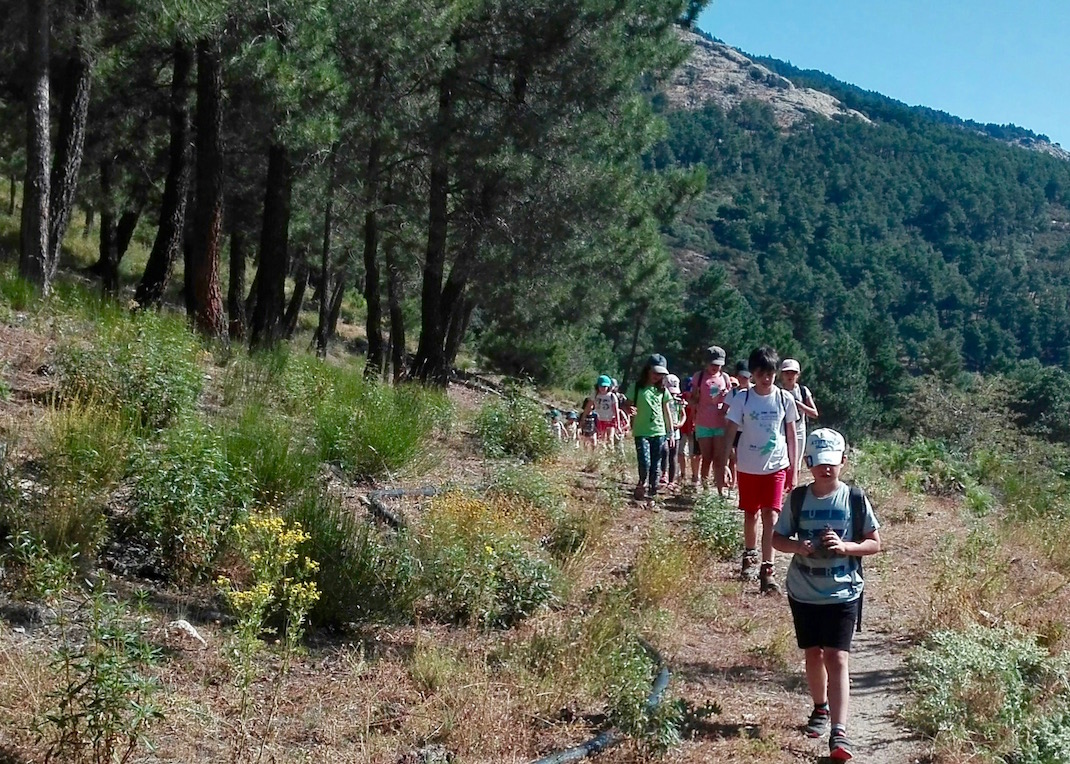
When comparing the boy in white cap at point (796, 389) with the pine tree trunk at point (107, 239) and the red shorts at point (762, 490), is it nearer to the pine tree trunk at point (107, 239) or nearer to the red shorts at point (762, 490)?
the red shorts at point (762, 490)

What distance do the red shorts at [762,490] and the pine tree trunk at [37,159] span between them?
6649 mm

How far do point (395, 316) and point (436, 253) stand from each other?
306cm

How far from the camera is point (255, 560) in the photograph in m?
3.93

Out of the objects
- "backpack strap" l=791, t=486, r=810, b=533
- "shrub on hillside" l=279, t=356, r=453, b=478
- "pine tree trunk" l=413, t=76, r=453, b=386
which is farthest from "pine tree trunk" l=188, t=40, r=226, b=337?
"backpack strap" l=791, t=486, r=810, b=533

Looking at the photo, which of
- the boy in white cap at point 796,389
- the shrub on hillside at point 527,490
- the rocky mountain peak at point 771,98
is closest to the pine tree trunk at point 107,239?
the shrub on hillside at point 527,490

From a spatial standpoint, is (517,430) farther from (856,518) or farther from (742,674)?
(856,518)

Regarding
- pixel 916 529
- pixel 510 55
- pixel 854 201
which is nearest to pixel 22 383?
pixel 916 529

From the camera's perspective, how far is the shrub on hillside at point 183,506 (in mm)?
4980

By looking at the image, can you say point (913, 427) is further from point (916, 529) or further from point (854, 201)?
point (854, 201)

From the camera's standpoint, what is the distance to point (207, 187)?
11648mm

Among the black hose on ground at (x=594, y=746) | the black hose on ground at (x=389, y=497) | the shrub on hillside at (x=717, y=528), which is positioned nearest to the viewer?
the black hose on ground at (x=594, y=746)

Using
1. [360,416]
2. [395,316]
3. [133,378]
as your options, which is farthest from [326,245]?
[133,378]

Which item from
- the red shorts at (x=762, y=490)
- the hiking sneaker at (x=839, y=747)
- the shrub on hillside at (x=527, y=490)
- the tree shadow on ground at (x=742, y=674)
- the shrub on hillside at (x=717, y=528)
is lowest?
the tree shadow on ground at (x=742, y=674)

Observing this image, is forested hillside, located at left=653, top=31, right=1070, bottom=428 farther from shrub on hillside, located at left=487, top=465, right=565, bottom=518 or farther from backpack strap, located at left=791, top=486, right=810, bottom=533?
backpack strap, located at left=791, top=486, right=810, bottom=533
